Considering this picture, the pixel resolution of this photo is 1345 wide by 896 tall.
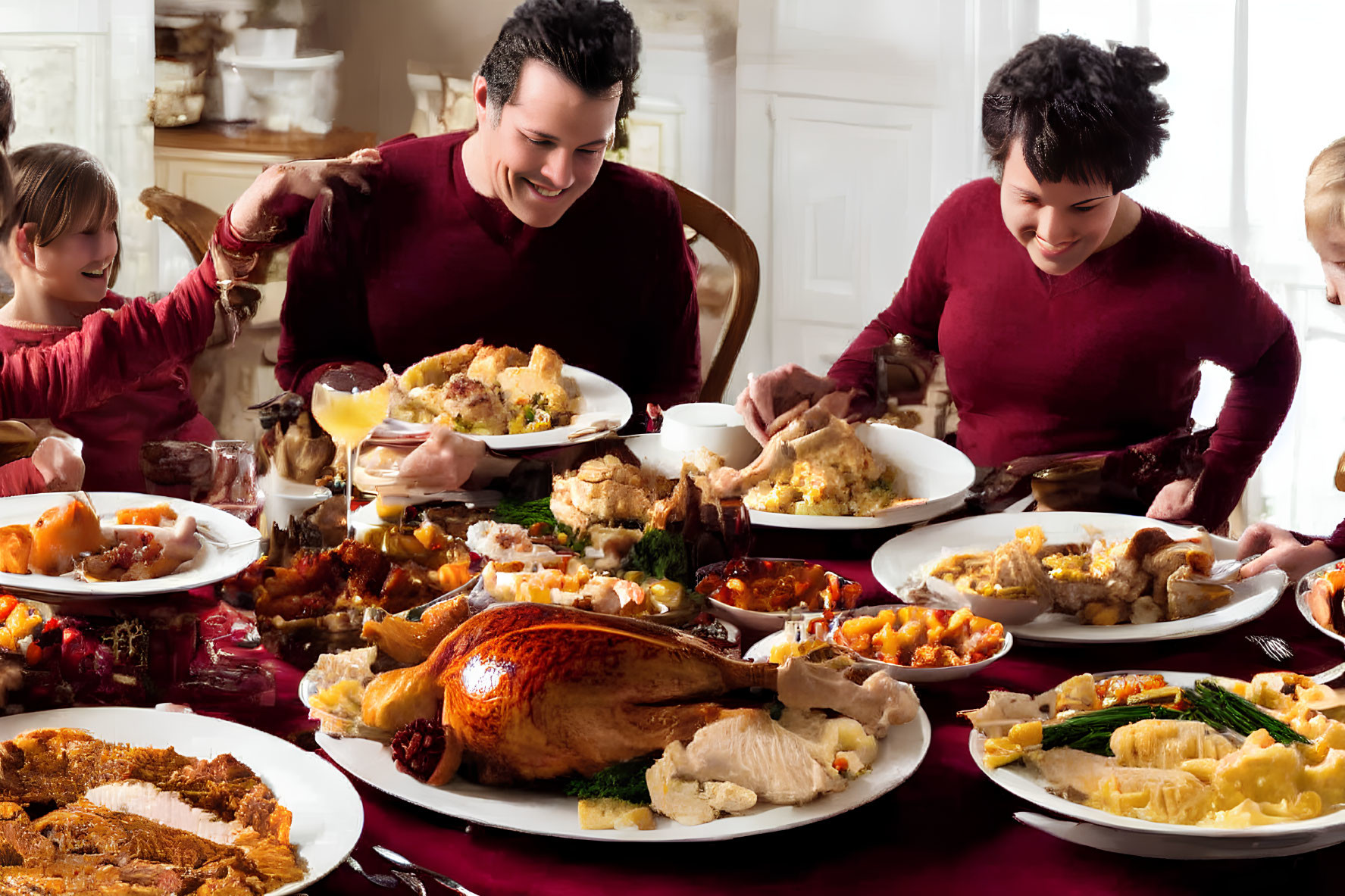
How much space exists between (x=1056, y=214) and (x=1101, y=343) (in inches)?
11.9

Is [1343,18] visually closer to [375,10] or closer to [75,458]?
[375,10]

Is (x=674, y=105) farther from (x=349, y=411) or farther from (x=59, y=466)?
(x=349, y=411)

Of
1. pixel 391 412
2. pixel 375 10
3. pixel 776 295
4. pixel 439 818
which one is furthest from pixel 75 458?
pixel 776 295

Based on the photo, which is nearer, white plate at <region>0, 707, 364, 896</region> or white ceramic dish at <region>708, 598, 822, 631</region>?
white plate at <region>0, 707, 364, 896</region>

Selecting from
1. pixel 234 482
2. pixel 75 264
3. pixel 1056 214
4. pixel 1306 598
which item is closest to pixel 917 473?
pixel 1306 598

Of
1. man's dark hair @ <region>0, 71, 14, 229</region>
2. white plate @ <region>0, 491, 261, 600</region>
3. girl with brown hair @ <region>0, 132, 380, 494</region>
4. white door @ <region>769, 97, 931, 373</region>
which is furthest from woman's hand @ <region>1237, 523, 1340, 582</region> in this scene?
white door @ <region>769, 97, 931, 373</region>

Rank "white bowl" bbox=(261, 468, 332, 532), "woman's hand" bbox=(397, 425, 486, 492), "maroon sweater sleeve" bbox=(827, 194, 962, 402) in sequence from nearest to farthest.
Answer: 1. "white bowl" bbox=(261, 468, 332, 532)
2. "woman's hand" bbox=(397, 425, 486, 492)
3. "maroon sweater sleeve" bbox=(827, 194, 962, 402)

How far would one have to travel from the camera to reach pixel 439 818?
3.18 feet

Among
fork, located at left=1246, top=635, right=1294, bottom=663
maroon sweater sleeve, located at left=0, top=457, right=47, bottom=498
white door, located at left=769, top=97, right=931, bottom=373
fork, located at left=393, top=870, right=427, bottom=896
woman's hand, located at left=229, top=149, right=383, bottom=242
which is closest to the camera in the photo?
fork, located at left=393, top=870, right=427, bottom=896

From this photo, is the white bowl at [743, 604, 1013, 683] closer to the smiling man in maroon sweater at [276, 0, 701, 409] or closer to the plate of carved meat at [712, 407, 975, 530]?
the plate of carved meat at [712, 407, 975, 530]

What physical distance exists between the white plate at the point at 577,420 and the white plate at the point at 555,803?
0.86 meters

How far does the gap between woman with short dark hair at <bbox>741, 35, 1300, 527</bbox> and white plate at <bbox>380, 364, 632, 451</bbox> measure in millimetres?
271

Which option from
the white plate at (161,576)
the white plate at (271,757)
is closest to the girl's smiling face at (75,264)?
the white plate at (161,576)

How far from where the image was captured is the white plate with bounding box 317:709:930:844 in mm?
906
